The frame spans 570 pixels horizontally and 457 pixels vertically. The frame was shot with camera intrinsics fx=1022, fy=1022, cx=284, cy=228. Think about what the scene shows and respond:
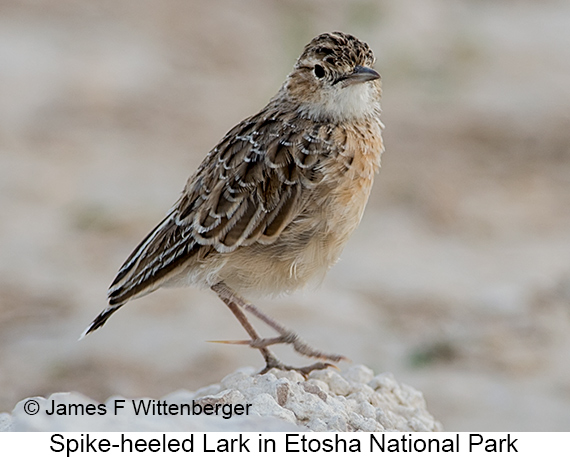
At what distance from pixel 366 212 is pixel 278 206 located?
5575 millimetres

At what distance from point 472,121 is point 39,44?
6.14 m

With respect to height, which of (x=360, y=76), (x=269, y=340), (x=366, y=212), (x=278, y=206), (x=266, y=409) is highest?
(x=366, y=212)

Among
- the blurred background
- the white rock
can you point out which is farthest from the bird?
the blurred background

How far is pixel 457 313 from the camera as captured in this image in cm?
930

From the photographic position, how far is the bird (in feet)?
18.8

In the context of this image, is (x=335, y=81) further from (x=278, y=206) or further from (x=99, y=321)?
(x=99, y=321)

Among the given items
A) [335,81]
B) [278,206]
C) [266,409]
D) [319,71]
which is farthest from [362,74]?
[266,409]

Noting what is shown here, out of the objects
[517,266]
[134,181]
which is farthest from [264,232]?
[134,181]

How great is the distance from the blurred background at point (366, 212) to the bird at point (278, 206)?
85.3 inches

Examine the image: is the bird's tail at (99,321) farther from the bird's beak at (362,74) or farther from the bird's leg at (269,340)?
the bird's beak at (362,74)

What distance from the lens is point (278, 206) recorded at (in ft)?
18.8

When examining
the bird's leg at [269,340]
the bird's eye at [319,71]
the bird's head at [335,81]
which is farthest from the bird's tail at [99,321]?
the bird's eye at [319,71]

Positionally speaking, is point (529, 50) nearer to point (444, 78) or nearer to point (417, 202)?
point (444, 78)

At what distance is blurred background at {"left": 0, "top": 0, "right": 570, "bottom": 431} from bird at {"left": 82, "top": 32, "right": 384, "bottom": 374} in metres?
2.17
